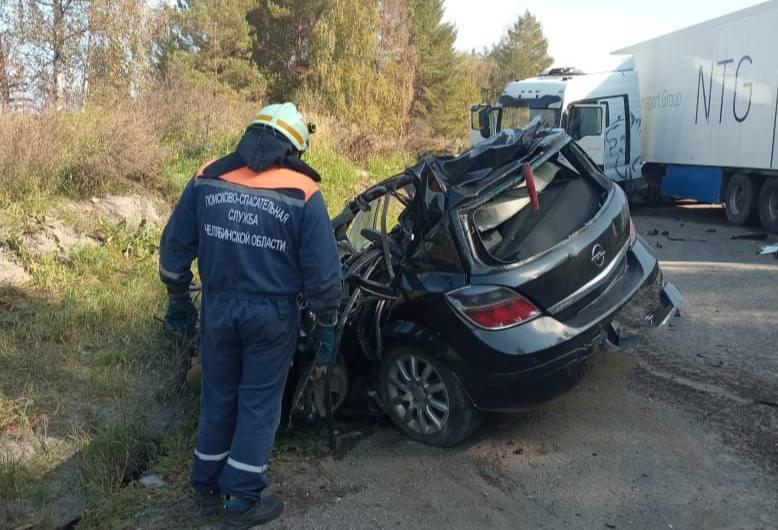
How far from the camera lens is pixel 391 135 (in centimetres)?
2289

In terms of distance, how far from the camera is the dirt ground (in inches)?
129

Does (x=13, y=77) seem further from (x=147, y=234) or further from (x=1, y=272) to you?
(x=1, y=272)

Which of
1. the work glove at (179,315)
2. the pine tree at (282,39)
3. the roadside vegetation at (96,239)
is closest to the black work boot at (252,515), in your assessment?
the roadside vegetation at (96,239)

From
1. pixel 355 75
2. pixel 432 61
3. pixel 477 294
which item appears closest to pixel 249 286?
pixel 477 294

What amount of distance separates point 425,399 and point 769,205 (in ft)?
33.9

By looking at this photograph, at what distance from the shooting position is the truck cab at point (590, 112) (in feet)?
47.1

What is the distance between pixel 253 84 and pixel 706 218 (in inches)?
824

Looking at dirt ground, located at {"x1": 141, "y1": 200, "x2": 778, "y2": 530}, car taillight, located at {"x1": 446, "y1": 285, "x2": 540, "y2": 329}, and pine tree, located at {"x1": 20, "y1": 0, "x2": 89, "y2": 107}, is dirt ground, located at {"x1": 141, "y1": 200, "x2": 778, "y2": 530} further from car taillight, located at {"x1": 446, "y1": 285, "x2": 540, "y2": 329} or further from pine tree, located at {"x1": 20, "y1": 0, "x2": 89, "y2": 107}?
pine tree, located at {"x1": 20, "y1": 0, "x2": 89, "y2": 107}

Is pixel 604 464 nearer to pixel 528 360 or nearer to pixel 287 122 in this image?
pixel 528 360

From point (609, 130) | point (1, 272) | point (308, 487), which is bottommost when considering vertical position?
point (308, 487)

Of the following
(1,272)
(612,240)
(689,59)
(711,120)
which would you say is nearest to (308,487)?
(612,240)

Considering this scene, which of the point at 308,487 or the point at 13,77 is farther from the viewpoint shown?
the point at 13,77

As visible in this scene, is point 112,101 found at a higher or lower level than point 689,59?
lower

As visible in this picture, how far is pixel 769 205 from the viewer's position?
11906 millimetres
